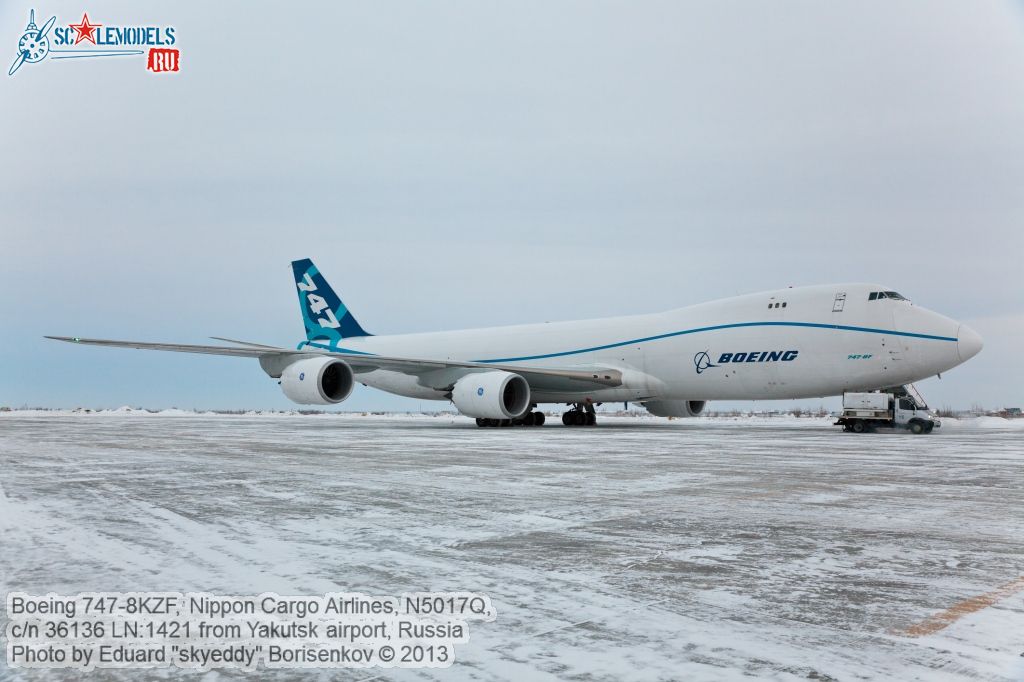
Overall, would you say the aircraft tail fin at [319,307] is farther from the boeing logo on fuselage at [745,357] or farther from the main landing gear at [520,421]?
the boeing logo on fuselage at [745,357]

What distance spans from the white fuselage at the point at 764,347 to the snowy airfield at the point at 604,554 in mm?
9780

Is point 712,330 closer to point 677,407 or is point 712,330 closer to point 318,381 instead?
point 677,407

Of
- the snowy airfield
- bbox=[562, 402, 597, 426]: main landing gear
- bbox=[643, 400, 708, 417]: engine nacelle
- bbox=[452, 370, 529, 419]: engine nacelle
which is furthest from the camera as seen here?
bbox=[643, 400, 708, 417]: engine nacelle

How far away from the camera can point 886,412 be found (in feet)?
65.8

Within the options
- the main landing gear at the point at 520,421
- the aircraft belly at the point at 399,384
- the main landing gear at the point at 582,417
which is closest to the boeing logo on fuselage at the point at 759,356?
the main landing gear at the point at 582,417

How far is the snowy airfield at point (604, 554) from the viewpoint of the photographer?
9.45 feet

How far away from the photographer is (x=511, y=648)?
2926mm

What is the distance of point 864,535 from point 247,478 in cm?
636

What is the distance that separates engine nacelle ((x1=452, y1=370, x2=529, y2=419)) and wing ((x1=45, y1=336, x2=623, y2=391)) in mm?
628

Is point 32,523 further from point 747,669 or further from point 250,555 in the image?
point 747,669

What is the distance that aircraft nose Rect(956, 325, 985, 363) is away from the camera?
715 inches

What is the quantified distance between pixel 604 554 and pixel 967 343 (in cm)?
1709

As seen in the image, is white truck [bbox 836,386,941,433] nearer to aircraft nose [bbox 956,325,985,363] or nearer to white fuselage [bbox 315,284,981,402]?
white fuselage [bbox 315,284,981,402]

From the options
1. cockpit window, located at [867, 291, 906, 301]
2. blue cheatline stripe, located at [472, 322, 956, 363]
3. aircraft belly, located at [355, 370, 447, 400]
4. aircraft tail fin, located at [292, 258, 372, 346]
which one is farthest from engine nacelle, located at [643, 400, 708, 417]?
aircraft tail fin, located at [292, 258, 372, 346]
